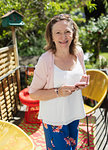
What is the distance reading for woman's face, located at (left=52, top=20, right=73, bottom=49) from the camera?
4.63 ft

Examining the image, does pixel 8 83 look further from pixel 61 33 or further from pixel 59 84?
pixel 61 33

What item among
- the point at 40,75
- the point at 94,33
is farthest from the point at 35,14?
the point at 40,75

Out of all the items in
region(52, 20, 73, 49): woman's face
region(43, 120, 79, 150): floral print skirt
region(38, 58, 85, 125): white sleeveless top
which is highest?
region(52, 20, 73, 49): woman's face

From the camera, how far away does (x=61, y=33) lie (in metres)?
1.41

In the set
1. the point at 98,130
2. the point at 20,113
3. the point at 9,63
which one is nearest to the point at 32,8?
the point at 9,63

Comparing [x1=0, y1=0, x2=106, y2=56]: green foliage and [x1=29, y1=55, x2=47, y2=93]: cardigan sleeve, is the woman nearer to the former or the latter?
[x1=29, y1=55, x2=47, y2=93]: cardigan sleeve

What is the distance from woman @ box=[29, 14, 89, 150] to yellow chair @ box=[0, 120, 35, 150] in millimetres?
244

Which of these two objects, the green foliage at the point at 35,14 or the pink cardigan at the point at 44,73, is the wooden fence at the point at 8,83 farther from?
the pink cardigan at the point at 44,73

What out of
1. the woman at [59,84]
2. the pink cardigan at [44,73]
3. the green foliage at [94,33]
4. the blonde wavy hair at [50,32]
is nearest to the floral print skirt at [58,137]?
the woman at [59,84]

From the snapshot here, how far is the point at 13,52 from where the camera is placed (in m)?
3.24

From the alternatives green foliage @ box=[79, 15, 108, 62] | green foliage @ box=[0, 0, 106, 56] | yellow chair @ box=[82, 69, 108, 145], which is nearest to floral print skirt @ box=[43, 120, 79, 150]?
yellow chair @ box=[82, 69, 108, 145]

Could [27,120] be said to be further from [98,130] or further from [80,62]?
[80,62]

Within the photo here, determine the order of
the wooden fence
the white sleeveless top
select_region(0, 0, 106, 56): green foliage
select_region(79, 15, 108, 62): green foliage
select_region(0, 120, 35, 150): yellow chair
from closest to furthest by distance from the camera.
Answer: select_region(0, 120, 35, 150): yellow chair, the white sleeveless top, the wooden fence, select_region(0, 0, 106, 56): green foliage, select_region(79, 15, 108, 62): green foliage

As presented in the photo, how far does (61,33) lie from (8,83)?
6.33ft
